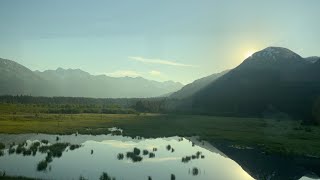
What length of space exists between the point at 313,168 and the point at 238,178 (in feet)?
59.7

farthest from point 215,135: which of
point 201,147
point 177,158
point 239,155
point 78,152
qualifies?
point 78,152

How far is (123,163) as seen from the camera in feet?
195

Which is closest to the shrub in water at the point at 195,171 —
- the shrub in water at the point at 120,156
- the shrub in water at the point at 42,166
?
the shrub in water at the point at 120,156

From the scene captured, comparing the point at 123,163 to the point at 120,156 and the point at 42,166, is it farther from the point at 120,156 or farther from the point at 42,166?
the point at 42,166

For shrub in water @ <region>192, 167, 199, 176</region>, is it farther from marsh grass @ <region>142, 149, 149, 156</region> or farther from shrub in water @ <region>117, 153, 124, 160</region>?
marsh grass @ <region>142, 149, 149, 156</region>

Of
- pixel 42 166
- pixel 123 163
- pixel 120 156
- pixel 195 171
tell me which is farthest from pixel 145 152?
pixel 42 166

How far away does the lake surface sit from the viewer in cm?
4966

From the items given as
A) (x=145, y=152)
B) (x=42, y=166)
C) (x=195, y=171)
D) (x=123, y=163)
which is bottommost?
(x=195, y=171)

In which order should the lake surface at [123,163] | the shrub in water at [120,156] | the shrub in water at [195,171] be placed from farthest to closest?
1. the shrub in water at [120,156]
2. the shrub in water at [195,171]
3. the lake surface at [123,163]

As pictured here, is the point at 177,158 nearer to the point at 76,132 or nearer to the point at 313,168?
the point at 313,168

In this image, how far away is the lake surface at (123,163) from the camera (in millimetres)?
49656

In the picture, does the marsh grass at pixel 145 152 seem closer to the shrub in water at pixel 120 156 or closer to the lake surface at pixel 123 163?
the lake surface at pixel 123 163

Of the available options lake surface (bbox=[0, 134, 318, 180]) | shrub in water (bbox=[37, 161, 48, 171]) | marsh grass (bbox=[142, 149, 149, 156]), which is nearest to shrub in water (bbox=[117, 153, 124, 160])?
lake surface (bbox=[0, 134, 318, 180])

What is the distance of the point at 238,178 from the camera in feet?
178
